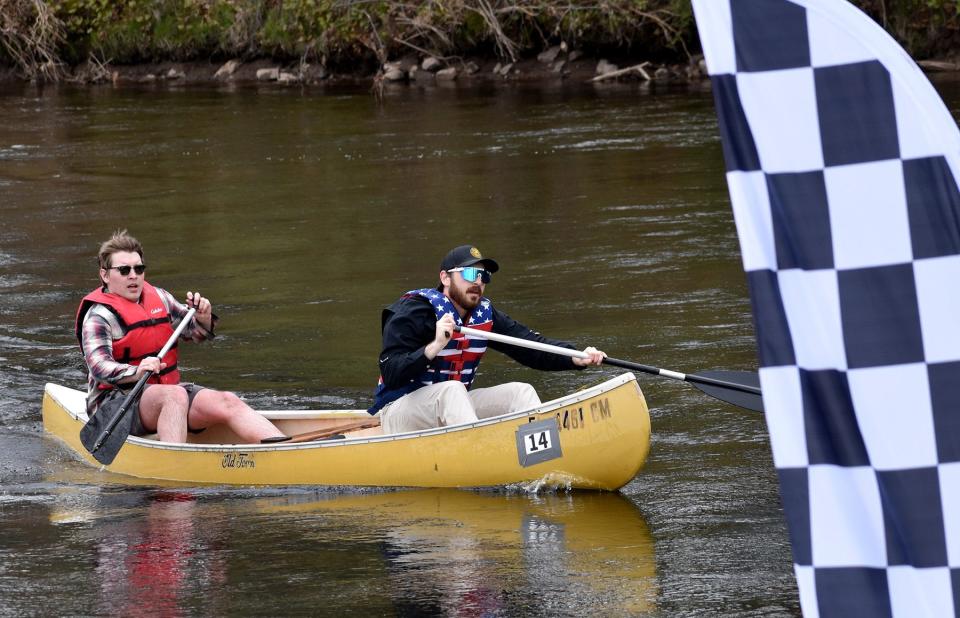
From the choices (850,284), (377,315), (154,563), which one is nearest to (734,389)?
(154,563)

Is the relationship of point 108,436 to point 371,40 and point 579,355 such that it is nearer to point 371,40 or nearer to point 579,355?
point 579,355

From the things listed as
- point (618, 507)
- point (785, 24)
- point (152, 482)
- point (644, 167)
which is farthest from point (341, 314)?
point (785, 24)

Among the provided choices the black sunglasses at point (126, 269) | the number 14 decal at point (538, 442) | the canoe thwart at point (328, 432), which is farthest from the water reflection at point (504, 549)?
the black sunglasses at point (126, 269)

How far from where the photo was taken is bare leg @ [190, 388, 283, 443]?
6.66m

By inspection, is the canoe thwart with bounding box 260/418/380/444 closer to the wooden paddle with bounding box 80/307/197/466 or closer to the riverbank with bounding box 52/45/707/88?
the wooden paddle with bounding box 80/307/197/466

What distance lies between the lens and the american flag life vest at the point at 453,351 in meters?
5.86

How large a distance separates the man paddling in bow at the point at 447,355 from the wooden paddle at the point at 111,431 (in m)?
1.06

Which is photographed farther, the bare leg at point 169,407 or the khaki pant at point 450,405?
the bare leg at point 169,407

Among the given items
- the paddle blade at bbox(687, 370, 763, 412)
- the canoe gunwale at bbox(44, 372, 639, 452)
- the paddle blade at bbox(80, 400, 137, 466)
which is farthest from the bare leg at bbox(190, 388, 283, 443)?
the paddle blade at bbox(687, 370, 763, 412)

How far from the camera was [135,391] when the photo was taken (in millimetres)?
6520

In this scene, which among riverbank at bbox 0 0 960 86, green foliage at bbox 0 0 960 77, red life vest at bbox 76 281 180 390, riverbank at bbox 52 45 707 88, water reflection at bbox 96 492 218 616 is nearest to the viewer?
water reflection at bbox 96 492 218 616

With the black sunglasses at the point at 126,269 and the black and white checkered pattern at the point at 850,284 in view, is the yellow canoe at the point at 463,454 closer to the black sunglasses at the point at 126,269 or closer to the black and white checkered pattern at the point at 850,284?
the black sunglasses at the point at 126,269

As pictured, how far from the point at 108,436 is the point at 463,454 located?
175cm

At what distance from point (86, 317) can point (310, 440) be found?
118 cm
